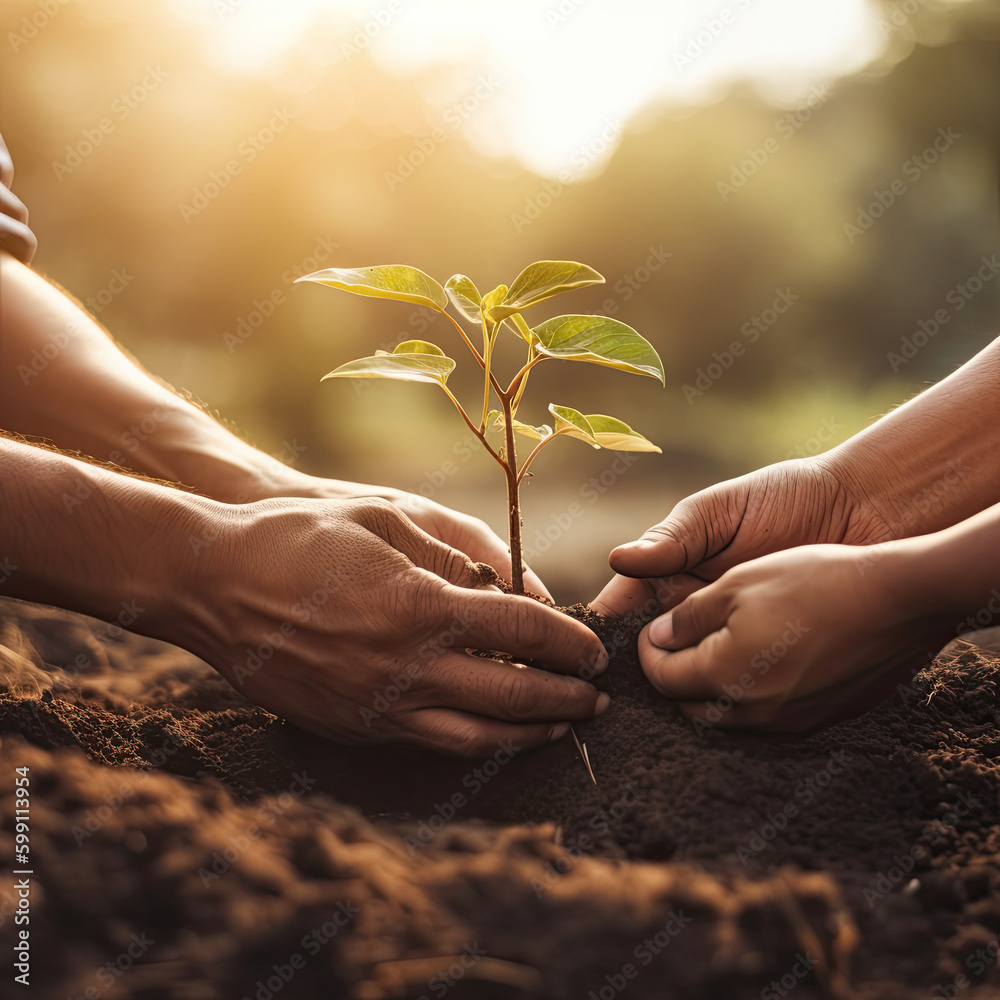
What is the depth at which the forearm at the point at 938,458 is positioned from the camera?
0.96m

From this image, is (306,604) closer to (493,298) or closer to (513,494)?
(513,494)

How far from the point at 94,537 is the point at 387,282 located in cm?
43

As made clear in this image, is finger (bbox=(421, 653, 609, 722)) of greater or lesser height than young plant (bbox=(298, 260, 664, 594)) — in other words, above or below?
below

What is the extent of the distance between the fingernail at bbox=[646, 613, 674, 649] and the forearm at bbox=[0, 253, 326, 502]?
634 millimetres

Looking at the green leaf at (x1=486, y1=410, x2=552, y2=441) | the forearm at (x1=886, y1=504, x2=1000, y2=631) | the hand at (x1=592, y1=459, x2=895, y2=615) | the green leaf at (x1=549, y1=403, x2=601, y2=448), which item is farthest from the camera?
the hand at (x1=592, y1=459, x2=895, y2=615)

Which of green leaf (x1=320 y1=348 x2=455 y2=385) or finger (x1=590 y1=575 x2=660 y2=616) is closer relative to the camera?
green leaf (x1=320 y1=348 x2=455 y2=385)

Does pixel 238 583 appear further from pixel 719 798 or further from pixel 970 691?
pixel 970 691

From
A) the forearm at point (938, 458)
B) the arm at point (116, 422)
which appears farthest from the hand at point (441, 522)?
the forearm at point (938, 458)

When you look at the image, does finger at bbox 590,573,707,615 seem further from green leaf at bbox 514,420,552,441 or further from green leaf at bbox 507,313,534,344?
green leaf at bbox 507,313,534,344

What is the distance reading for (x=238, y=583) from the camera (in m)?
0.74

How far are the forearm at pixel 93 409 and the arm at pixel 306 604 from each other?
358 millimetres

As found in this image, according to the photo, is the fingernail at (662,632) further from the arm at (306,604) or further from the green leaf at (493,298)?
the green leaf at (493,298)

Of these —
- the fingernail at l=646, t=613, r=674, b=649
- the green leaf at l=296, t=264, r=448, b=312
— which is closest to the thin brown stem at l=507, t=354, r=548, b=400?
the green leaf at l=296, t=264, r=448, b=312

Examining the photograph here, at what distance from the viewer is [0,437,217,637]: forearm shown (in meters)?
0.75
